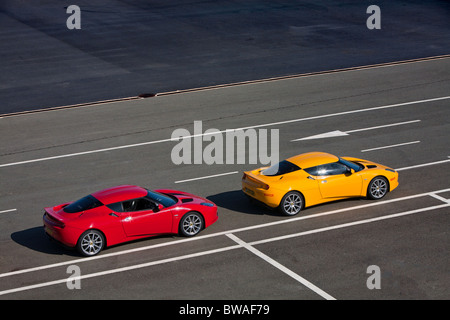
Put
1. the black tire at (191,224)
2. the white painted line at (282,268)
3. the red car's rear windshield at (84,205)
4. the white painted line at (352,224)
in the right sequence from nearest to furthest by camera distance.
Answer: the white painted line at (282,268) → the red car's rear windshield at (84,205) → the white painted line at (352,224) → the black tire at (191,224)

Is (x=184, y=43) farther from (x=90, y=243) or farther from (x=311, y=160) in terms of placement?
(x=90, y=243)

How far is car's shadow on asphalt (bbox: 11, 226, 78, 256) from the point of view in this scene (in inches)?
682

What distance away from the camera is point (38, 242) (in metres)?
17.9

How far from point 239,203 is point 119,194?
4.04 metres

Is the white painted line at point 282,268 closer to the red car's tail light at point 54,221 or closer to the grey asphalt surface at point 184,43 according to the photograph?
the red car's tail light at point 54,221

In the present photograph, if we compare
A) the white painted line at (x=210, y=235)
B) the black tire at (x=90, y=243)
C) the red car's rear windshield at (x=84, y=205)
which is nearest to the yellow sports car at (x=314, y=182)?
the white painted line at (x=210, y=235)

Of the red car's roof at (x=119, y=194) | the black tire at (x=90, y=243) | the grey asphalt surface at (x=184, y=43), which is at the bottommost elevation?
the black tire at (x=90, y=243)

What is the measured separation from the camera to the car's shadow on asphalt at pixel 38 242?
56.9 feet

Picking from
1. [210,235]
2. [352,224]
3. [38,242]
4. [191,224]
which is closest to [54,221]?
[38,242]

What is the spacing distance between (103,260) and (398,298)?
6860mm

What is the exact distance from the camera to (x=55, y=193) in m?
21.4

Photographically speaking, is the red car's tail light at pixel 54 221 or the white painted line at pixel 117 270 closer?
the white painted line at pixel 117 270

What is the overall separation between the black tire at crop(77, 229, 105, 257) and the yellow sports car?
4536mm

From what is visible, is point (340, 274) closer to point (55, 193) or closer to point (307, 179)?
point (307, 179)
